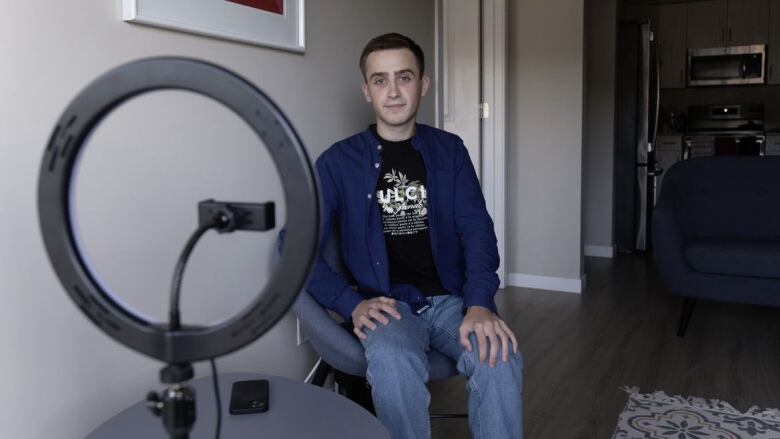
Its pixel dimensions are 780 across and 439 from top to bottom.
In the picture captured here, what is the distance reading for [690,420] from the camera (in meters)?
2.13

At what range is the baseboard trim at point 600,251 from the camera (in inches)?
198

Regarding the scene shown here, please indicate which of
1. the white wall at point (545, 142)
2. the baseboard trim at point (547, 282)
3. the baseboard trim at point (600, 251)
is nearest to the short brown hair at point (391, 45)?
the white wall at point (545, 142)

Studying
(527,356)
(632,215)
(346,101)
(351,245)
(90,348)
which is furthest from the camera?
(632,215)

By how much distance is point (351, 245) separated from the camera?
1729mm

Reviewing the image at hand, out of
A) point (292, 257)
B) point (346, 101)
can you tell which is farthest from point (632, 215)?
point (292, 257)

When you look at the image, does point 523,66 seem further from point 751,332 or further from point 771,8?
point 771,8

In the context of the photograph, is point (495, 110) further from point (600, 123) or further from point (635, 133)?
point (635, 133)

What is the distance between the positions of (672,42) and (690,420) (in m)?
5.19

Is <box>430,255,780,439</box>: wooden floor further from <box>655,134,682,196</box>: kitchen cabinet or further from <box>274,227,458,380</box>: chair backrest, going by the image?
<box>655,134,682,196</box>: kitchen cabinet

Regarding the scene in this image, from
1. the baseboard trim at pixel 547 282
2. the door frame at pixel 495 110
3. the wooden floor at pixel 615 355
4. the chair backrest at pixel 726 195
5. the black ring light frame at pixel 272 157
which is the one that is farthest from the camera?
the baseboard trim at pixel 547 282

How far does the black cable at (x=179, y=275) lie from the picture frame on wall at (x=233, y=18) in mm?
934

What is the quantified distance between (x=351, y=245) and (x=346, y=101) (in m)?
0.57

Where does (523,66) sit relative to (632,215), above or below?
above

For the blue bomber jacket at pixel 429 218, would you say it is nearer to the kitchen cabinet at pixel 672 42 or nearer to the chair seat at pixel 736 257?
the chair seat at pixel 736 257
